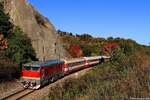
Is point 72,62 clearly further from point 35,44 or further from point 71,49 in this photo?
point 71,49

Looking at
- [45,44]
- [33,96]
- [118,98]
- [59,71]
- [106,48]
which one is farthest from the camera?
[106,48]

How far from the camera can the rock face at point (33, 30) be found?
6712 centimetres

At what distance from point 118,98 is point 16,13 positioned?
194 ft

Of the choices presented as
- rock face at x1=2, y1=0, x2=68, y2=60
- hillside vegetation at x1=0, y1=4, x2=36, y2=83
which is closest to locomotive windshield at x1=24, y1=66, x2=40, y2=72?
hillside vegetation at x1=0, y1=4, x2=36, y2=83

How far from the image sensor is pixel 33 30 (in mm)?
69688

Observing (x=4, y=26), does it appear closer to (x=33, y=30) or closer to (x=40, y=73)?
(x=33, y=30)

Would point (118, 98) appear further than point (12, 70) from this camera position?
No

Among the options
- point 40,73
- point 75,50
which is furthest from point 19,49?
point 75,50

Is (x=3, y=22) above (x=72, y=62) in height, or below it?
above

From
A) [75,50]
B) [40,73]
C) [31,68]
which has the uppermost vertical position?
[75,50]

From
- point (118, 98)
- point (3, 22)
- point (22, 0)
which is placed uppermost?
point (22, 0)

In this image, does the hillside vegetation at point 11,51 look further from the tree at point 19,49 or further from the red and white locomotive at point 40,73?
the red and white locomotive at point 40,73

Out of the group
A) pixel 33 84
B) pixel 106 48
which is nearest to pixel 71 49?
pixel 106 48

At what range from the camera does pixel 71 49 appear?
105 metres
